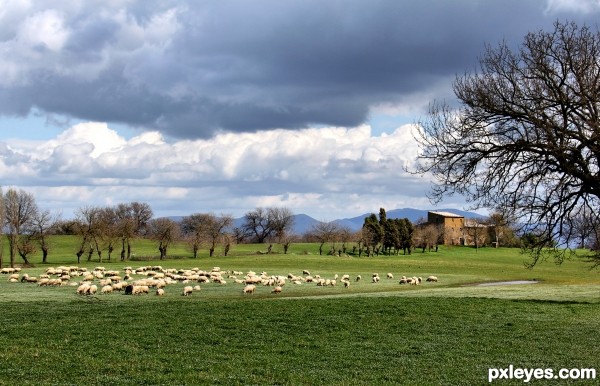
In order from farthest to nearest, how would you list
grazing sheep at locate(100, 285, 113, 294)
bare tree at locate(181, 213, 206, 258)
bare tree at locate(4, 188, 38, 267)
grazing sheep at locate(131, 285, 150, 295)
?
bare tree at locate(181, 213, 206, 258) < bare tree at locate(4, 188, 38, 267) < grazing sheep at locate(100, 285, 113, 294) < grazing sheep at locate(131, 285, 150, 295)

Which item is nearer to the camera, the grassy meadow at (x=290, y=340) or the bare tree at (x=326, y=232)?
the grassy meadow at (x=290, y=340)

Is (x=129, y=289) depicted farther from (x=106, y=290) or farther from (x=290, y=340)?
(x=290, y=340)

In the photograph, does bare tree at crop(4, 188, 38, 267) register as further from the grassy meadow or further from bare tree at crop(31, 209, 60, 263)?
the grassy meadow

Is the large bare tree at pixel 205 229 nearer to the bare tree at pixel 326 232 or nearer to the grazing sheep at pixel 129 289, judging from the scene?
the bare tree at pixel 326 232

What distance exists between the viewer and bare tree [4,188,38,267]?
92.1 m

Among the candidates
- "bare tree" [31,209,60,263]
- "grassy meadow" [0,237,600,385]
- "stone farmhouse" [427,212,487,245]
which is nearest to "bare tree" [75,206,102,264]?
"bare tree" [31,209,60,263]

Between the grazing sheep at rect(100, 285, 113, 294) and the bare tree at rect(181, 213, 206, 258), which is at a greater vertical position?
the bare tree at rect(181, 213, 206, 258)

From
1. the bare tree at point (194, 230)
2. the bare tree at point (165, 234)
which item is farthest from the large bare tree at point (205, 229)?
the bare tree at point (165, 234)

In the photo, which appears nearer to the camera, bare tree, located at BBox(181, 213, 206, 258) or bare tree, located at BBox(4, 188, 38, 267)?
bare tree, located at BBox(4, 188, 38, 267)

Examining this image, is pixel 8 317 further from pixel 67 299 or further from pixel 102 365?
pixel 102 365

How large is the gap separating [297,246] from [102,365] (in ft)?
454

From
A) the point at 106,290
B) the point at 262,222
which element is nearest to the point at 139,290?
the point at 106,290

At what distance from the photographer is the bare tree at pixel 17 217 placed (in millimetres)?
92125

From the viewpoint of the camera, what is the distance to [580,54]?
22.5 metres
